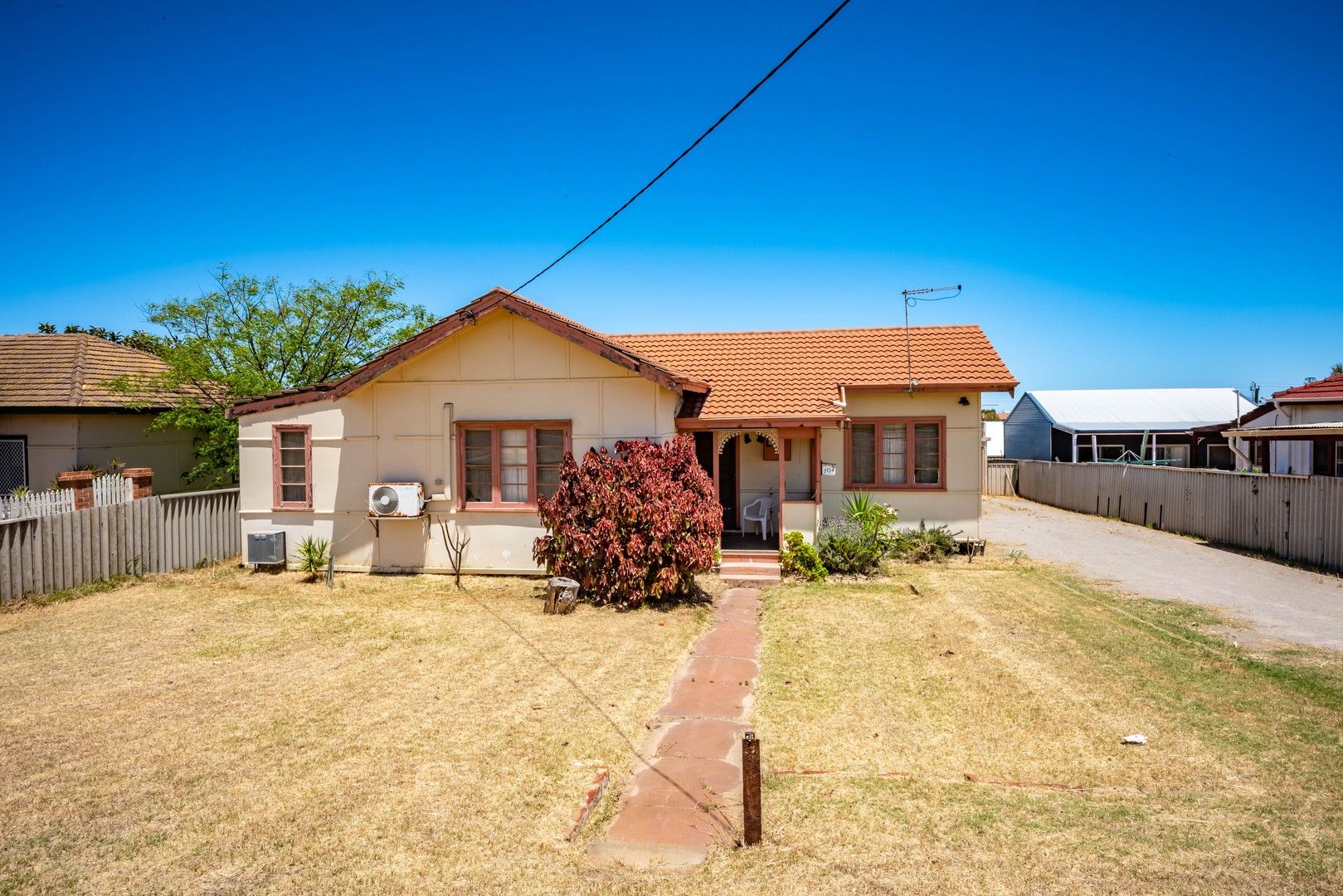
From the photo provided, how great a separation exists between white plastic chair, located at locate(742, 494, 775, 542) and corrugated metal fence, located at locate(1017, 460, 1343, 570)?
9825 millimetres

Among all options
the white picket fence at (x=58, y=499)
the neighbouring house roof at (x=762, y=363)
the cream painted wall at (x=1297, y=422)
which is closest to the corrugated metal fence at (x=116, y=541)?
the white picket fence at (x=58, y=499)

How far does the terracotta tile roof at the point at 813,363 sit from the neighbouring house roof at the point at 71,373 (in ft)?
38.2

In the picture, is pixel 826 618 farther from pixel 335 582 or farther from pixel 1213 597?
pixel 335 582

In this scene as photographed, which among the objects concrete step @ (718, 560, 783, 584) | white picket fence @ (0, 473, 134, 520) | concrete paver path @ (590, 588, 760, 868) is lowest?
concrete paver path @ (590, 588, 760, 868)

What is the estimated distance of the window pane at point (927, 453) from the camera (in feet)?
50.9

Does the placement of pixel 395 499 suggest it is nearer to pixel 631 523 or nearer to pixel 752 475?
pixel 631 523

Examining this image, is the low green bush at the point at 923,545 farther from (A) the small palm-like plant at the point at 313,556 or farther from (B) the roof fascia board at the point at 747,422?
(A) the small palm-like plant at the point at 313,556

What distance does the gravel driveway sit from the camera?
10.0 metres

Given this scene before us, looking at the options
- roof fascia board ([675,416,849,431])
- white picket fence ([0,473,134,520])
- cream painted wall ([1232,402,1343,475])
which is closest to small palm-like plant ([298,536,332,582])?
white picket fence ([0,473,134,520])

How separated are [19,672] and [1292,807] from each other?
1141 centimetres

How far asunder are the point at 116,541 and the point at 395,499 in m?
4.55

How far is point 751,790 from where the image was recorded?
15.0 ft

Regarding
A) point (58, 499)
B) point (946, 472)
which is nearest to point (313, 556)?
point (58, 499)

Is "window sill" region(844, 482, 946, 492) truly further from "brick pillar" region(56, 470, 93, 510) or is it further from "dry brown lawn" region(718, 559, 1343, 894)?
"brick pillar" region(56, 470, 93, 510)
